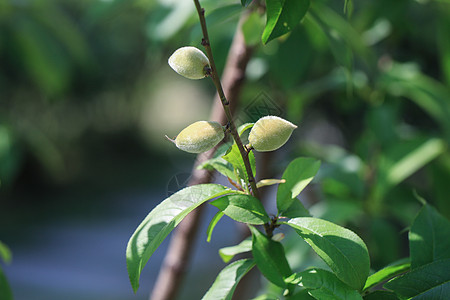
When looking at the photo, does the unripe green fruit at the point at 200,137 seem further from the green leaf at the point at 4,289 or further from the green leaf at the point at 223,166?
the green leaf at the point at 4,289

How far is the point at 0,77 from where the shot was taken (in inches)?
96.3

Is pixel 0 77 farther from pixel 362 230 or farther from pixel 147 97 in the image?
pixel 362 230

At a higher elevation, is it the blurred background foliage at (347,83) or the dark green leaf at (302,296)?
the blurred background foliage at (347,83)

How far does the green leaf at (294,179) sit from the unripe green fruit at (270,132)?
49 mm

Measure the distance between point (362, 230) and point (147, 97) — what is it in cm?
339

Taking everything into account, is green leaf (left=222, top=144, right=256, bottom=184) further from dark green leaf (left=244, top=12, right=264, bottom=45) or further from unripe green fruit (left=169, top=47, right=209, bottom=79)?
dark green leaf (left=244, top=12, right=264, bottom=45)

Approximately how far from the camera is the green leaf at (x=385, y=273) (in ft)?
0.86

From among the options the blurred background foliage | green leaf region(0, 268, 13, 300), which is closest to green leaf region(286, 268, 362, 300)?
the blurred background foliage

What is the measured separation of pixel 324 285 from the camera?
229 mm

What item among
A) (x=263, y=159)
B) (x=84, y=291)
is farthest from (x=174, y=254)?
(x=84, y=291)

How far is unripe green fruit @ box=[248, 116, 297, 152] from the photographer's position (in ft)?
0.73

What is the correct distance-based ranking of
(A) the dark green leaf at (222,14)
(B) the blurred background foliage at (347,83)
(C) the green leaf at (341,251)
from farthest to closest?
(B) the blurred background foliage at (347,83)
(A) the dark green leaf at (222,14)
(C) the green leaf at (341,251)

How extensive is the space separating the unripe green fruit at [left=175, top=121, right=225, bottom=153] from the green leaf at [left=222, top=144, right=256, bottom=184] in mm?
24

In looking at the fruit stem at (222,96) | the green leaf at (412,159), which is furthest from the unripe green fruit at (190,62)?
the green leaf at (412,159)
